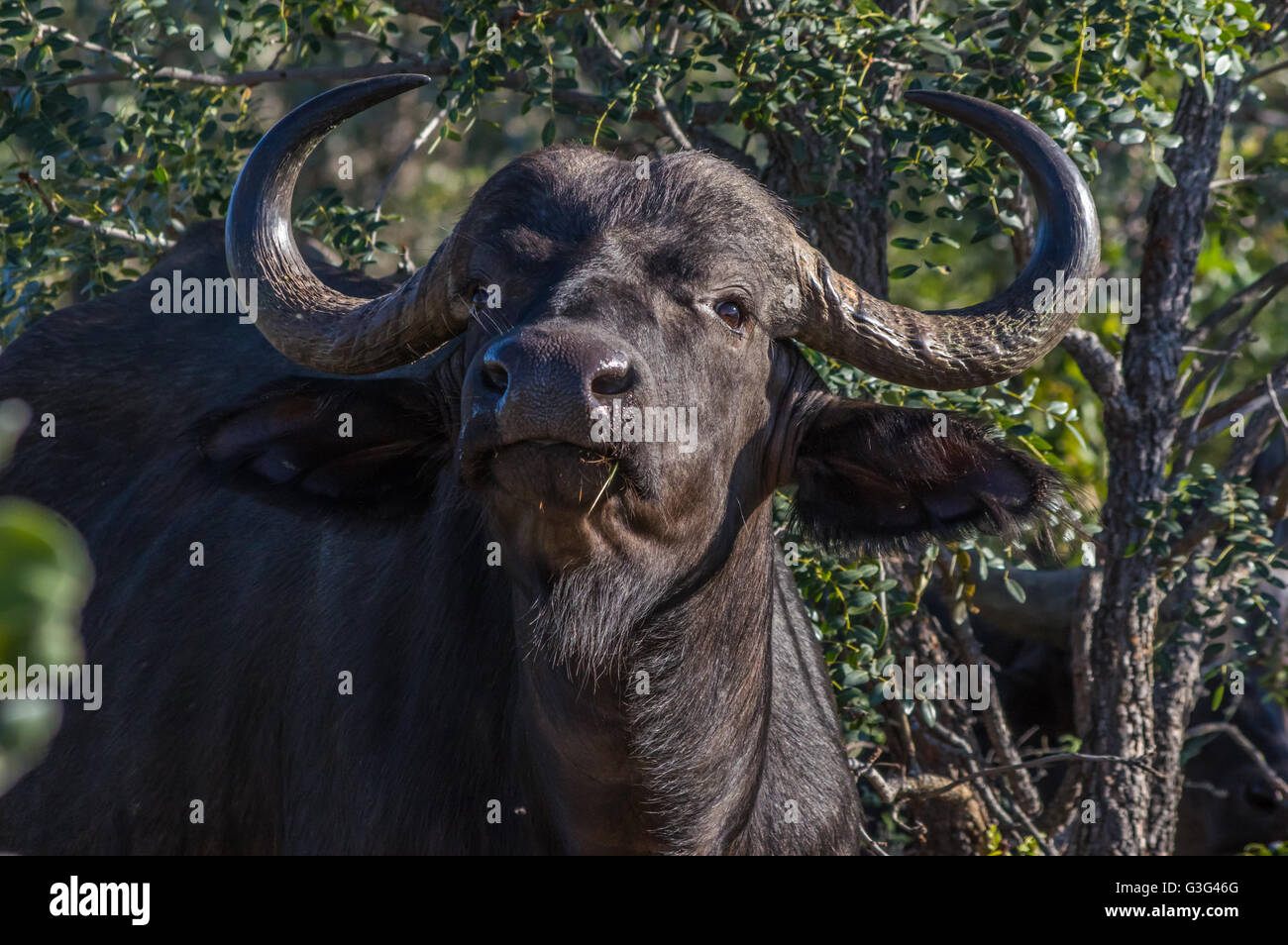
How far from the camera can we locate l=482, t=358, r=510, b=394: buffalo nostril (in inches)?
109

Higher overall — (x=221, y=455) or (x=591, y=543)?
(x=221, y=455)

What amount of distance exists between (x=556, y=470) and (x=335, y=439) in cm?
107

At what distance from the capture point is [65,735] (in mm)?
4750

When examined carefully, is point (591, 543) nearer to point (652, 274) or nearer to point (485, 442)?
point (485, 442)

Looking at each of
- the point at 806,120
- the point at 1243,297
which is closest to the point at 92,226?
the point at 806,120

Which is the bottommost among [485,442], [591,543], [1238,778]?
[1238,778]

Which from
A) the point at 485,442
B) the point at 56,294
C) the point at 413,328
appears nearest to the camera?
the point at 485,442

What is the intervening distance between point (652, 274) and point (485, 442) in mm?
621

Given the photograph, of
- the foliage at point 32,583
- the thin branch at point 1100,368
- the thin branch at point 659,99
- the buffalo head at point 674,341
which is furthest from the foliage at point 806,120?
the foliage at point 32,583

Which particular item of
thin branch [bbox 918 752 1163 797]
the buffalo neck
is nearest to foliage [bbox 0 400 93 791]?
the buffalo neck

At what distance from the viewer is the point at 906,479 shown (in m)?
3.55

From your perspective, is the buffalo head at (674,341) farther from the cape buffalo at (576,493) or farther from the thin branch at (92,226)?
the thin branch at (92,226)

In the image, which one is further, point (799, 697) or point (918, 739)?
point (918, 739)
